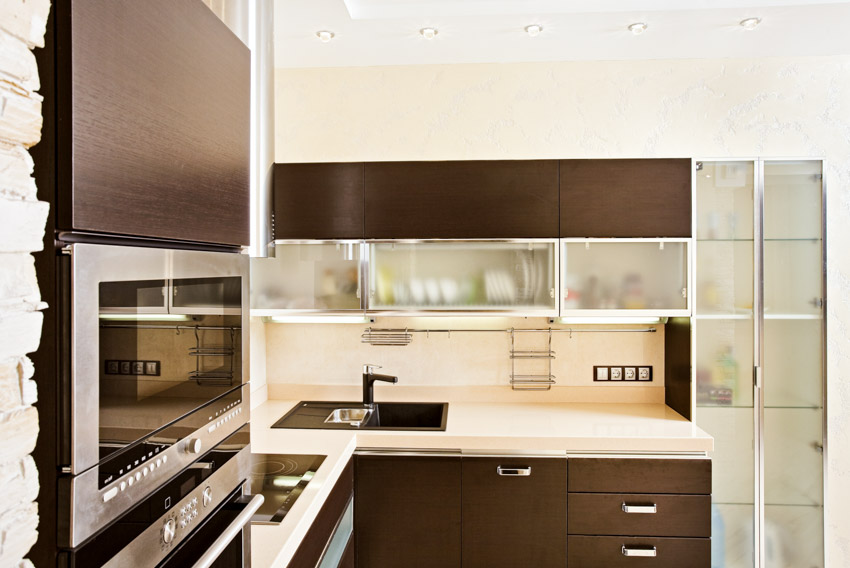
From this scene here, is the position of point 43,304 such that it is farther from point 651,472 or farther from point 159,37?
point 651,472

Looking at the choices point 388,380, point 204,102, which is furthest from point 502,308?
point 204,102

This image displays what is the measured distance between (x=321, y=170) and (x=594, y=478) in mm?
1755

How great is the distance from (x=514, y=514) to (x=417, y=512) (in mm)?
395

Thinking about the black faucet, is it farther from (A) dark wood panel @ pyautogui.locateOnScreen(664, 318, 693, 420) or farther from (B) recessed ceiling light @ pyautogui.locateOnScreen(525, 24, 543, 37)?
(B) recessed ceiling light @ pyautogui.locateOnScreen(525, 24, 543, 37)

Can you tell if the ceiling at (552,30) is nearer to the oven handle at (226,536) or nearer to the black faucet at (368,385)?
the black faucet at (368,385)

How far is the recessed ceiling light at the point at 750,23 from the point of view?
2480mm

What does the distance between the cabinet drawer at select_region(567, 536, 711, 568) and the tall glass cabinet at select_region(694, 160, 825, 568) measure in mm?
423

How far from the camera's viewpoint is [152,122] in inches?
33.0

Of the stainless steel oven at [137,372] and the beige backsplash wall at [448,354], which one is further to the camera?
the beige backsplash wall at [448,354]

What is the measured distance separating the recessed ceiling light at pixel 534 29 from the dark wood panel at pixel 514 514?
1753 mm

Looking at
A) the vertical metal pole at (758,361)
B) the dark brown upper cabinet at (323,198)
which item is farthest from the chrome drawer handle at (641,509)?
the dark brown upper cabinet at (323,198)

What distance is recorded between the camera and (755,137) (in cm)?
306

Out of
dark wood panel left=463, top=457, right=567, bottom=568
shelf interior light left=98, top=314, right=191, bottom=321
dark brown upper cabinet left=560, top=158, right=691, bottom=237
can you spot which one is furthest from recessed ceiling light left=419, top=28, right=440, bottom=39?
shelf interior light left=98, top=314, right=191, bottom=321

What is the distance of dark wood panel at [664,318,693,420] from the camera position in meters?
2.83
